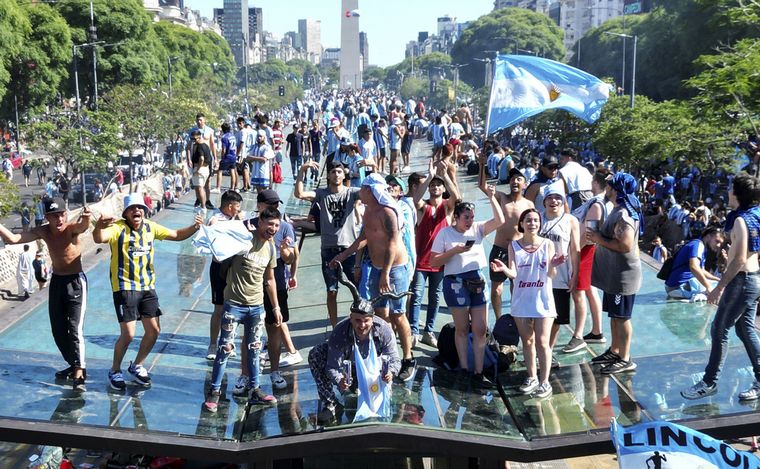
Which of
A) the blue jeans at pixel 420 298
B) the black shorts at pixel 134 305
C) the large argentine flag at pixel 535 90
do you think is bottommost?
the blue jeans at pixel 420 298

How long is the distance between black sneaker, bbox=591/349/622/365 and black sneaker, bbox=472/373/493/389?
113 centimetres

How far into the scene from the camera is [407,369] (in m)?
8.52

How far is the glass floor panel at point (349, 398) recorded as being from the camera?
765 centimetres

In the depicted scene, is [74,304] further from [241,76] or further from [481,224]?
[241,76]

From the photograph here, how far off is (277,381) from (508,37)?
123099 mm

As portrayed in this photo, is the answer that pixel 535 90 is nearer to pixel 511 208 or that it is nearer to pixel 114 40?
pixel 511 208

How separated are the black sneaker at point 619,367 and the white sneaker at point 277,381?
9.60 ft

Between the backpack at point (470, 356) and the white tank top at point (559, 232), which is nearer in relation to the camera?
the white tank top at point (559, 232)

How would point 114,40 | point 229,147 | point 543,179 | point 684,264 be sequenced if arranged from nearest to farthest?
1. point 543,179
2. point 684,264
3. point 229,147
4. point 114,40

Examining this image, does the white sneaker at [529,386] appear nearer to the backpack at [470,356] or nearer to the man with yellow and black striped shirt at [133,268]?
the backpack at [470,356]

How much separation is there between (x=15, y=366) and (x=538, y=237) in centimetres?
498

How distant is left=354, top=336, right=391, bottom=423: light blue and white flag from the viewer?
7355 mm

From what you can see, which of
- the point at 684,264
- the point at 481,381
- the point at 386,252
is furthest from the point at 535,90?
the point at 481,381

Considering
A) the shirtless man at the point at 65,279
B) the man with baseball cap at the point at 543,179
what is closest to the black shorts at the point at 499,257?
the man with baseball cap at the point at 543,179
